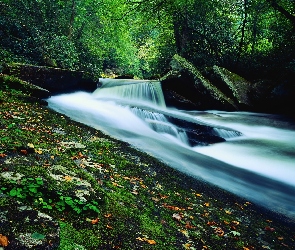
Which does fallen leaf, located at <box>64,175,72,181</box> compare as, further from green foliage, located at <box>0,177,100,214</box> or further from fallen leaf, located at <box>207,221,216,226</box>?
fallen leaf, located at <box>207,221,216,226</box>

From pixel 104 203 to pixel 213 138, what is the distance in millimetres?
6906

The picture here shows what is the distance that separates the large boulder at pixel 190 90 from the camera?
13125 mm

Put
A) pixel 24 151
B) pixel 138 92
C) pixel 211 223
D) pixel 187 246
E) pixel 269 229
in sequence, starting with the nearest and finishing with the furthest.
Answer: pixel 187 246
pixel 211 223
pixel 24 151
pixel 269 229
pixel 138 92

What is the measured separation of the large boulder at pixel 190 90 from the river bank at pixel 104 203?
8.60 m

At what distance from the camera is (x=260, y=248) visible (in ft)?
10.4

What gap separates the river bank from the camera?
7.03 ft

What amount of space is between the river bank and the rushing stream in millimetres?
1291

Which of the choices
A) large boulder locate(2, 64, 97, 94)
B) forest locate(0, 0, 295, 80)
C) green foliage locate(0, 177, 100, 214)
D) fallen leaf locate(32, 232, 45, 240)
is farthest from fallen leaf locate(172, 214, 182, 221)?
forest locate(0, 0, 295, 80)

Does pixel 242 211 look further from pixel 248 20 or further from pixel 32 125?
pixel 248 20

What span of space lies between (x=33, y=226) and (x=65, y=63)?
1398 cm

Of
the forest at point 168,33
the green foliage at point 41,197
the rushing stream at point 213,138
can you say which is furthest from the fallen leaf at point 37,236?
the forest at point 168,33

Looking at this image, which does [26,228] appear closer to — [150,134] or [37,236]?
[37,236]

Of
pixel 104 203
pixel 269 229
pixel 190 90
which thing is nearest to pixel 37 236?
pixel 104 203

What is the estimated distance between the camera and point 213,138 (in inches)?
364
